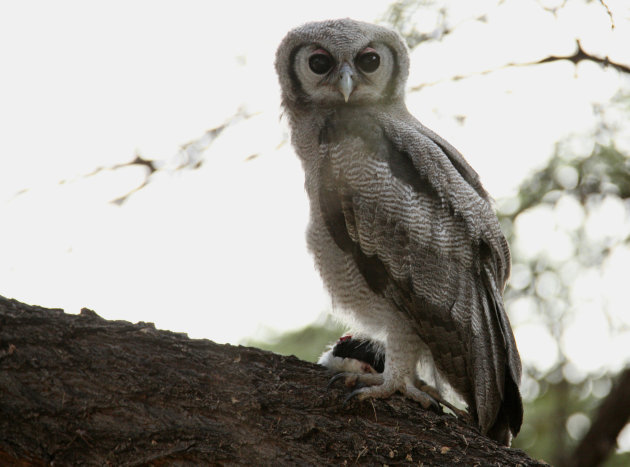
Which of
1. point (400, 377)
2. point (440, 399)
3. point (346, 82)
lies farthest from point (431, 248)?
point (346, 82)

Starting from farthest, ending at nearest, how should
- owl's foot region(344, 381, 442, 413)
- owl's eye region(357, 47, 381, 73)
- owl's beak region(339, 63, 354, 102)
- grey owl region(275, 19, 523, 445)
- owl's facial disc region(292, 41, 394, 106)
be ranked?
1. owl's eye region(357, 47, 381, 73)
2. owl's facial disc region(292, 41, 394, 106)
3. owl's beak region(339, 63, 354, 102)
4. grey owl region(275, 19, 523, 445)
5. owl's foot region(344, 381, 442, 413)

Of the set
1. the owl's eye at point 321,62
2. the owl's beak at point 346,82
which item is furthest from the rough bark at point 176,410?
the owl's eye at point 321,62

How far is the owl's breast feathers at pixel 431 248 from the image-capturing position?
2.69 m

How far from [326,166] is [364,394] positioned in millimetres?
1003

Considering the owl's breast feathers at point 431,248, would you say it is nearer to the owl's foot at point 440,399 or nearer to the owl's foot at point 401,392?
the owl's foot at point 440,399

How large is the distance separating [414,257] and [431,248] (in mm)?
83

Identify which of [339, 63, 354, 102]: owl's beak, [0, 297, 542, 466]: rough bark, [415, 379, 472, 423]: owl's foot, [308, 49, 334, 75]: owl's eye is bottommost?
[415, 379, 472, 423]: owl's foot

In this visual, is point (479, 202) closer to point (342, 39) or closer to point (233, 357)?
point (342, 39)

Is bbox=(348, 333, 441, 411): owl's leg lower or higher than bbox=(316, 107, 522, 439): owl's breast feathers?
lower

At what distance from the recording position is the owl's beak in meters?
A: 3.06

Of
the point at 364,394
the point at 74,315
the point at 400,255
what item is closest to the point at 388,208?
the point at 400,255

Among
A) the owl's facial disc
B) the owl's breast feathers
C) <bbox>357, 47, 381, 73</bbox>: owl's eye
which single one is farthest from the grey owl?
→ <bbox>357, 47, 381, 73</bbox>: owl's eye

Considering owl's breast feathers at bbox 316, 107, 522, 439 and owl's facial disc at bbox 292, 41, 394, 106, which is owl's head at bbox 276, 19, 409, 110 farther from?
owl's breast feathers at bbox 316, 107, 522, 439

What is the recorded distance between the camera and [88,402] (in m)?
2.02
